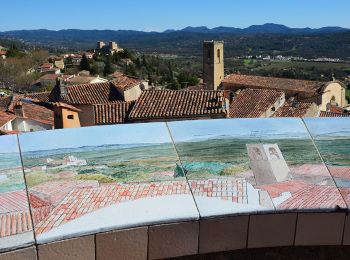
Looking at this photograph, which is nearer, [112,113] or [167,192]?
[167,192]

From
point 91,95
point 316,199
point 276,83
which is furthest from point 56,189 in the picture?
point 276,83

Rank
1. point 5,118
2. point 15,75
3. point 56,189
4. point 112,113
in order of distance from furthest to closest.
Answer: point 15,75 → point 112,113 → point 5,118 → point 56,189

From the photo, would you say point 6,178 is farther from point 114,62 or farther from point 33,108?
point 114,62

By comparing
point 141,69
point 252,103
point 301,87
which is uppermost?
point 252,103

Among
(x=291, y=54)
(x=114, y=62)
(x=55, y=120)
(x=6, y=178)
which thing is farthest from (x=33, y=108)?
(x=291, y=54)

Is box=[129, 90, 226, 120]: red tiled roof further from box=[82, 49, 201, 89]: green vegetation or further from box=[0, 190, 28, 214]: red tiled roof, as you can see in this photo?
box=[82, 49, 201, 89]: green vegetation

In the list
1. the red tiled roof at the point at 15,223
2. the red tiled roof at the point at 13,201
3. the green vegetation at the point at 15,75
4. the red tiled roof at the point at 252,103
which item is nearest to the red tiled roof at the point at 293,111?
the red tiled roof at the point at 252,103

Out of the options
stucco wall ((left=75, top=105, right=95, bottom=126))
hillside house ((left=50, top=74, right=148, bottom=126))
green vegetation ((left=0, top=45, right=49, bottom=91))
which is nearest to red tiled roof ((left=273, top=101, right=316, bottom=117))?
hillside house ((left=50, top=74, right=148, bottom=126))

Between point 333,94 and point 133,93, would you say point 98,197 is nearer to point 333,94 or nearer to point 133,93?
point 133,93
